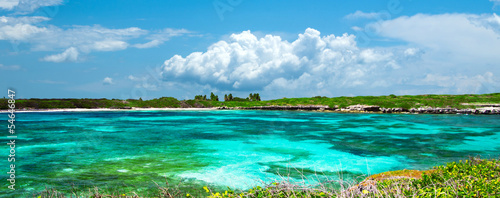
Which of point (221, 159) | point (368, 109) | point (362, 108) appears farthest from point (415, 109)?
point (221, 159)

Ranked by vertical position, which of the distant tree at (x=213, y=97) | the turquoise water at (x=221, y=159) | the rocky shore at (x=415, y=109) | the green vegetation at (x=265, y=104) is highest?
the distant tree at (x=213, y=97)

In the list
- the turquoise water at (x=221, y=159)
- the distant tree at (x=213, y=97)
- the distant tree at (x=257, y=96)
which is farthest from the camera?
the distant tree at (x=257, y=96)

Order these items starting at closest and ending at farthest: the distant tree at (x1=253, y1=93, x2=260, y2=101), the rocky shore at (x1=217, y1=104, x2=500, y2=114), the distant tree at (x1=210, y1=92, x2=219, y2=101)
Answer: the rocky shore at (x1=217, y1=104, x2=500, y2=114)
the distant tree at (x1=210, y1=92, x2=219, y2=101)
the distant tree at (x1=253, y1=93, x2=260, y2=101)

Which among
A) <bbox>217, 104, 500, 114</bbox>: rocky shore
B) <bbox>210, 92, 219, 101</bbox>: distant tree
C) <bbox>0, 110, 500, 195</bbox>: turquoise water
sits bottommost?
<bbox>0, 110, 500, 195</bbox>: turquoise water

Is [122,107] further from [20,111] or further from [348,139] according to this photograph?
[348,139]

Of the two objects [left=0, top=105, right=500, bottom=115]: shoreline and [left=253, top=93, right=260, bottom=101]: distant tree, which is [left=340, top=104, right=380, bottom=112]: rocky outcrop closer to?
[left=0, top=105, right=500, bottom=115]: shoreline

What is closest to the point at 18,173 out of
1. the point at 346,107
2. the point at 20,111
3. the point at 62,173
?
the point at 62,173

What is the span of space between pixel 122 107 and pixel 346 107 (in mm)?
62147

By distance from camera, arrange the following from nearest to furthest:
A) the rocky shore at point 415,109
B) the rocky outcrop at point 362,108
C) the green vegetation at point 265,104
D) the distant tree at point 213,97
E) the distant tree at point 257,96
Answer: the rocky shore at point 415,109
the green vegetation at point 265,104
the rocky outcrop at point 362,108
the distant tree at point 213,97
the distant tree at point 257,96

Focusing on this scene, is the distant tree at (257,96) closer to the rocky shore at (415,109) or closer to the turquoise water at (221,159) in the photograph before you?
the rocky shore at (415,109)

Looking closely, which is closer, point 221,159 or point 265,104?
point 221,159

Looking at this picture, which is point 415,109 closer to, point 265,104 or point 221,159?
point 265,104

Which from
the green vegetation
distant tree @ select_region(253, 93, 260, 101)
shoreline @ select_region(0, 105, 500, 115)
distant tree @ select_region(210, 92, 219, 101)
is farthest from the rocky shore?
distant tree @ select_region(210, 92, 219, 101)

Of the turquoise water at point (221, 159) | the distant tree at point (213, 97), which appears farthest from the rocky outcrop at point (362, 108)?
the distant tree at point (213, 97)
